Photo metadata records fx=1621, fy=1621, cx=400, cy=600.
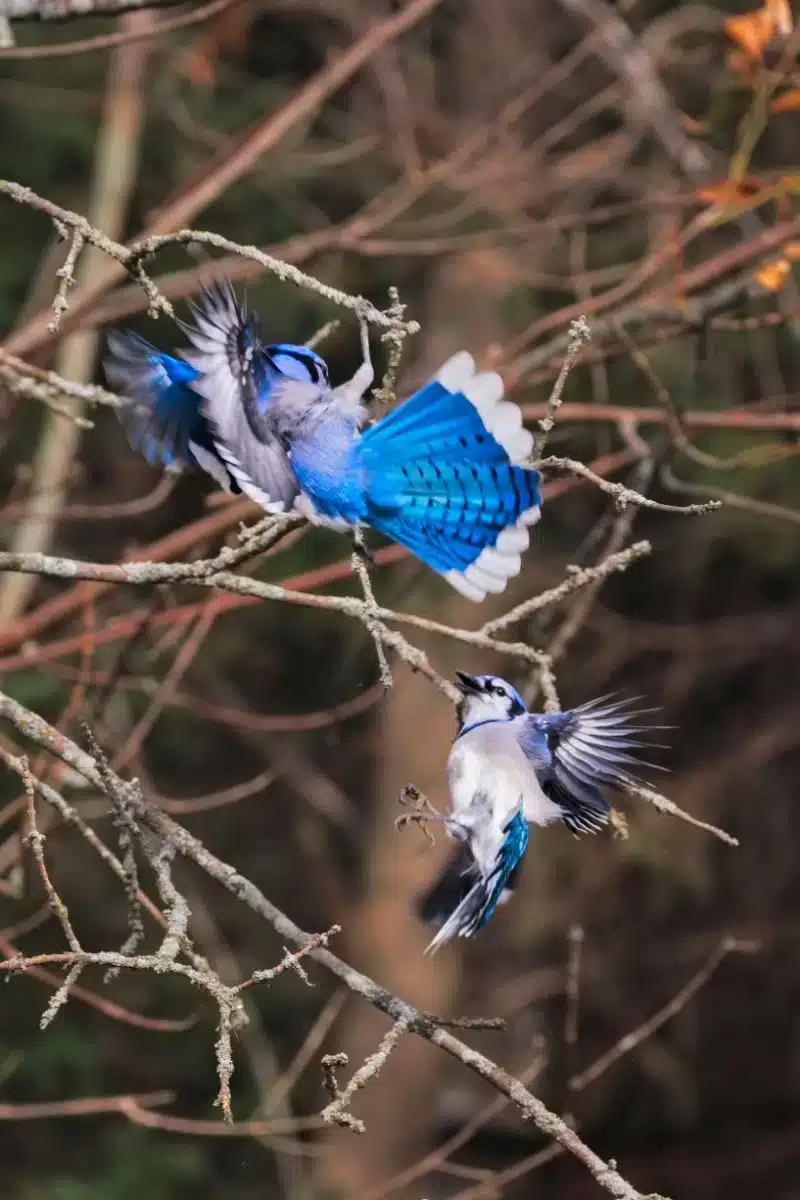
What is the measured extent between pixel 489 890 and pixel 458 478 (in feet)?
1.65

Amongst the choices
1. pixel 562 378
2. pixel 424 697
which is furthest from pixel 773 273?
pixel 424 697

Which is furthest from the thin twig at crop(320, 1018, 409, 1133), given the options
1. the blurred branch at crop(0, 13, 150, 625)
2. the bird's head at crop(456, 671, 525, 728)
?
the blurred branch at crop(0, 13, 150, 625)

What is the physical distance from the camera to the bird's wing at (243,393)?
180 centimetres

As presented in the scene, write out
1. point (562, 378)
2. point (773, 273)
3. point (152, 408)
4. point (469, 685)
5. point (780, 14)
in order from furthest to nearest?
point (780, 14) < point (773, 273) < point (152, 408) < point (469, 685) < point (562, 378)

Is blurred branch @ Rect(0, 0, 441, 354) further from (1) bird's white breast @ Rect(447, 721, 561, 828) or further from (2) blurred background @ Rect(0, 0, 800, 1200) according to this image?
(1) bird's white breast @ Rect(447, 721, 561, 828)

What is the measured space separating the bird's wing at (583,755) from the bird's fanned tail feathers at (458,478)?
18 cm

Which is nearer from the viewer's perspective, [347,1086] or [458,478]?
[347,1086]

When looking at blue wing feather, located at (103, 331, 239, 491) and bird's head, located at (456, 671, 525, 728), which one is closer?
bird's head, located at (456, 671, 525, 728)

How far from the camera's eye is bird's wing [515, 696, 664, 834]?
1.82 meters

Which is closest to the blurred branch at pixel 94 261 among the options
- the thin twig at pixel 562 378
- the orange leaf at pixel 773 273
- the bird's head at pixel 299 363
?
the orange leaf at pixel 773 273

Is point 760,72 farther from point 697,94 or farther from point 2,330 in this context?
point 2,330

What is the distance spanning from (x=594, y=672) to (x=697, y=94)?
2400 mm

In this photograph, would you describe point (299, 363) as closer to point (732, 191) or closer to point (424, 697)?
point (732, 191)

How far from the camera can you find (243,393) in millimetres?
1845
